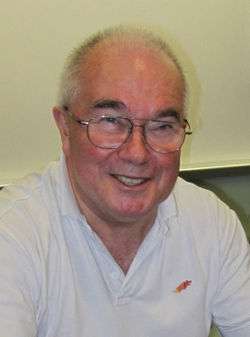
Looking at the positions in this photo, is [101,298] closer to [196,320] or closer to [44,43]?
[196,320]

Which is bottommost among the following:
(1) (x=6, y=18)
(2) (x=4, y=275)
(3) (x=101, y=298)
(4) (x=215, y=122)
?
(3) (x=101, y=298)

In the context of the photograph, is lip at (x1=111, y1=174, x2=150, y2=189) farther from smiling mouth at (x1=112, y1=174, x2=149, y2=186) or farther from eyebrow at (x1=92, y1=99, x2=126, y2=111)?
eyebrow at (x1=92, y1=99, x2=126, y2=111)

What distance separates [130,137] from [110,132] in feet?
0.14

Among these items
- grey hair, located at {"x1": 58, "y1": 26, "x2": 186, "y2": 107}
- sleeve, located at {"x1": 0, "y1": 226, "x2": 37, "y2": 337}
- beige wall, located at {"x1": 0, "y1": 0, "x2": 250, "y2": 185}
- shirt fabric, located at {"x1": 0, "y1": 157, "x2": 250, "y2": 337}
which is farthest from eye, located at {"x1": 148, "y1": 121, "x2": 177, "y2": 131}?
beige wall, located at {"x1": 0, "y1": 0, "x2": 250, "y2": 185}

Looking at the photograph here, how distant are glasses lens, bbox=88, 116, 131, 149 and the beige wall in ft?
2.29

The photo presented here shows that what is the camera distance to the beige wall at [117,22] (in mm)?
1701

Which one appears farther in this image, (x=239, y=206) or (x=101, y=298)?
(x=239, y=206)

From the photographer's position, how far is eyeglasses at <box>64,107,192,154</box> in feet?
3.60

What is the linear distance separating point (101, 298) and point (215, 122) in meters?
1.07

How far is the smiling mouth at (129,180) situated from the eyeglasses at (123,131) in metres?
0.07

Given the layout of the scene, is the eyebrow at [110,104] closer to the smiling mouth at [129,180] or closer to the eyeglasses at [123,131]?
the eyeglasses at [123,131]

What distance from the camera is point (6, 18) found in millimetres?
1661

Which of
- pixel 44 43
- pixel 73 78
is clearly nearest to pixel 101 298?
pixel 73 78

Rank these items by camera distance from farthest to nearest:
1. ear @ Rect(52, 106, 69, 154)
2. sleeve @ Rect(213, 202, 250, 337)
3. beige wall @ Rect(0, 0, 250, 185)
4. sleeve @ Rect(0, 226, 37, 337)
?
beige wall @ Rect(0, 0, 250, 185) → sleeve @ Rect(213, 202, 250, 337) → ear @ Rect(52, 106, 69, 154) → sleeve @ Rect(0, 226, 37, 337)
